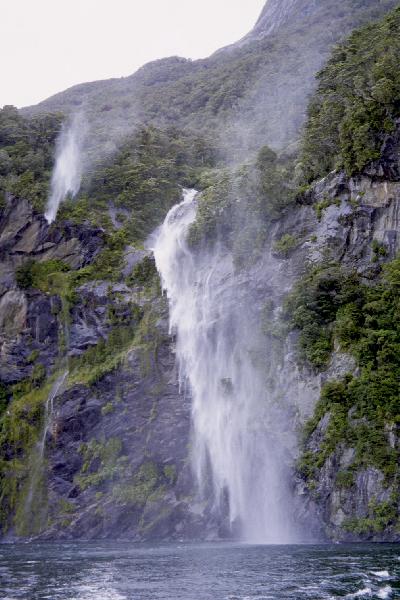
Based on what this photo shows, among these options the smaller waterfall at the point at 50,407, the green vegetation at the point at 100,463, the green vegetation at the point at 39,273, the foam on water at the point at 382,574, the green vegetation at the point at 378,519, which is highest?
the green vegetation at the point at 39,273

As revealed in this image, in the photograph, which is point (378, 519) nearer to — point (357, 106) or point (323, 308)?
point (323, 308)

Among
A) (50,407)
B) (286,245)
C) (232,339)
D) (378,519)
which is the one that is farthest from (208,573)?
(50,407)

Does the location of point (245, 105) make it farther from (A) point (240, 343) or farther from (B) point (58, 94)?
(B) point (58, 94)

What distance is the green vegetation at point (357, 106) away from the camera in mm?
34344

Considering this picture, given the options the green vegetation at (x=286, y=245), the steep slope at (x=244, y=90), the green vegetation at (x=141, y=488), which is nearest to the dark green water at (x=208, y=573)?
the green vegetation at (x=141, y=488)

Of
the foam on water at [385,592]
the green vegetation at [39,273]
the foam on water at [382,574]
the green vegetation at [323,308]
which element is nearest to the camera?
the foam on water at [385,592]

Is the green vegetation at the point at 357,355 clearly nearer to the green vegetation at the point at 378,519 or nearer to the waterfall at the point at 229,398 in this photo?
the green vegetation at the point at 378,519

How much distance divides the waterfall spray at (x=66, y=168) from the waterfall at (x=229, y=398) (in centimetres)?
1342

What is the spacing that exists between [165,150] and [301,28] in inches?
1670

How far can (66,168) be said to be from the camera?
56.4m

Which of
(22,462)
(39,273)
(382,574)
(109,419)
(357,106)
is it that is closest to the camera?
(382,574)

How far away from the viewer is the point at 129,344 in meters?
40.4

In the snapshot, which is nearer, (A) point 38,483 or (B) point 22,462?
(A) point 38,483

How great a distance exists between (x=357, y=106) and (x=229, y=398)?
17.7 m
